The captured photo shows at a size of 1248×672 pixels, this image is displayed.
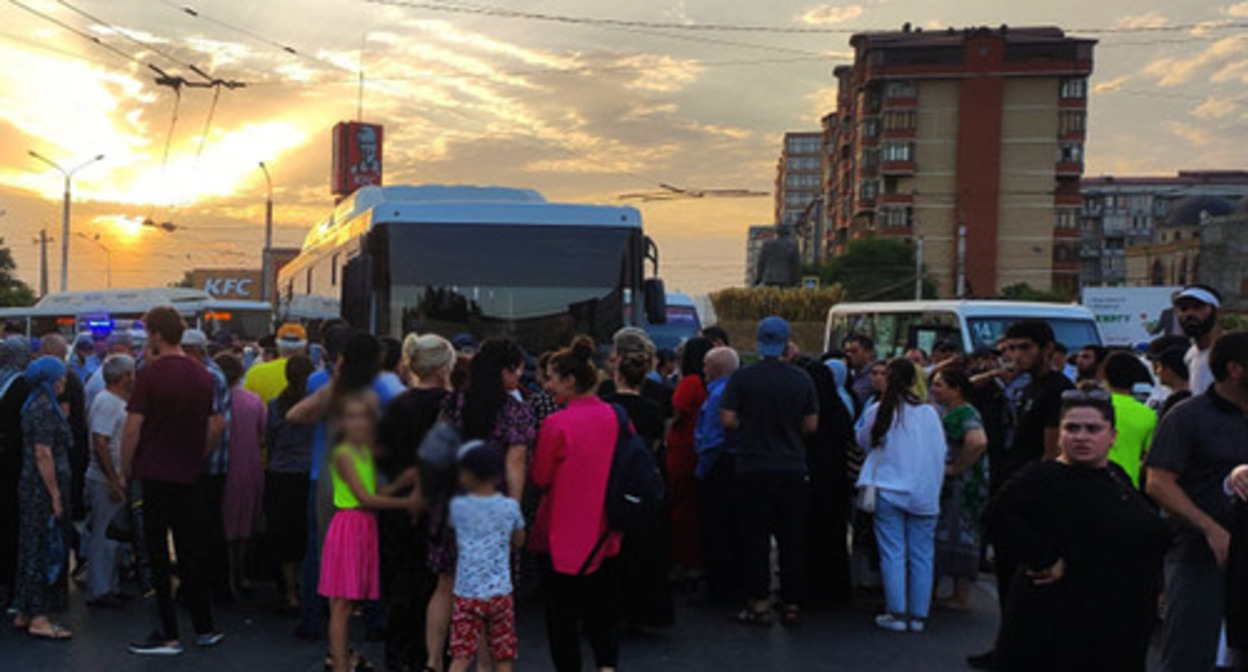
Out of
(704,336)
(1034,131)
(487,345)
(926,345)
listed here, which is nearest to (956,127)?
(1034,131)

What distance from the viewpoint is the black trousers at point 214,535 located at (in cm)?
693

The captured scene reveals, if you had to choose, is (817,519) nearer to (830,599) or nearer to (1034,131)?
(830,599)

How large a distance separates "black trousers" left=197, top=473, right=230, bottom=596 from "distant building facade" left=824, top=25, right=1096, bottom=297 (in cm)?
7249

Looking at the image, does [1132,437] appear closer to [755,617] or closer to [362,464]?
[755,617]

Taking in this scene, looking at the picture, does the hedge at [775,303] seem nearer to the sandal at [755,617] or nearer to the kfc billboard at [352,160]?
the sandal at [755,617]

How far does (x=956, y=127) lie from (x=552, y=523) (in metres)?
77.4

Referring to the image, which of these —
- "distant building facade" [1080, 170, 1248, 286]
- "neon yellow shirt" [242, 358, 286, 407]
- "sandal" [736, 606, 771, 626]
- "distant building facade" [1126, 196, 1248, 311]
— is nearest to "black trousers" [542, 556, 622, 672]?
"sandal" [736, 606, 771, 626]

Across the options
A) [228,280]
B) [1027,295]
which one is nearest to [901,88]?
[1027,295]

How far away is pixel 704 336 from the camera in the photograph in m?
8.23

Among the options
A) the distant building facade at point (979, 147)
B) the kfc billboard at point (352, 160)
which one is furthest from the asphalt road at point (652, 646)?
the kfc billboard at point (352, 160)

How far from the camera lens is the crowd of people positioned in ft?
12.0

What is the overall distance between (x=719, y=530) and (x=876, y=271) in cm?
6210

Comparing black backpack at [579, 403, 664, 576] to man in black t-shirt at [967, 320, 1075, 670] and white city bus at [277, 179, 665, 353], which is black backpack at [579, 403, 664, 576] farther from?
white city bus at [277, 179, 665, 353]

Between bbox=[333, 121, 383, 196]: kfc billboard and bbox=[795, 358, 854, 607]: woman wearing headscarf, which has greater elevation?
bbox=[333, 121, 383, 196]: kfc billboard
